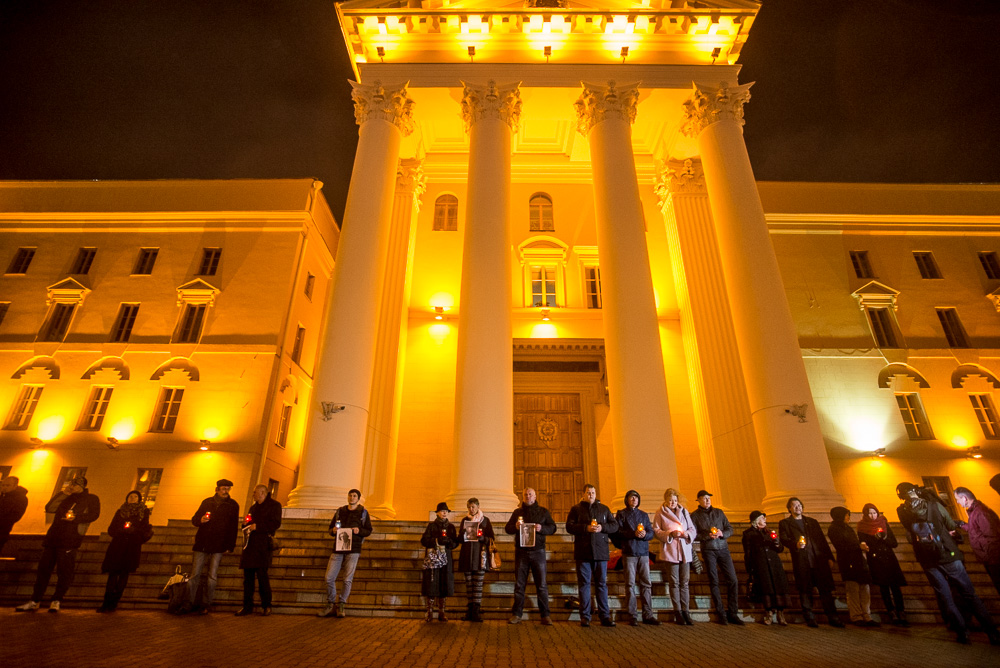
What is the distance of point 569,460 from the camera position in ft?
60.8

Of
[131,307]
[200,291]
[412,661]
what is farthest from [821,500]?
[131,307]

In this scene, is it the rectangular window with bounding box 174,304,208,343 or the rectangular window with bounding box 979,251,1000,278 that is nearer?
the rectangular window with bounding box 174,304,208,343

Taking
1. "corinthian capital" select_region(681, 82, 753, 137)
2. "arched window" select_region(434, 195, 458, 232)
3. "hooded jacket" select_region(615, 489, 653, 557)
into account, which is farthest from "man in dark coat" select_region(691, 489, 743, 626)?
"arched window" select_region(434, 195, 458, 232)

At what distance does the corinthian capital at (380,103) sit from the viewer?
1636 centimetres

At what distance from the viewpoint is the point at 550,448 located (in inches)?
737

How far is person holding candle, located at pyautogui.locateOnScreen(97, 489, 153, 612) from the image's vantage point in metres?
8.20

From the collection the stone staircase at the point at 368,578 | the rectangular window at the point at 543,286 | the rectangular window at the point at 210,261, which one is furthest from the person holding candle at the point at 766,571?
the rectangular window at the point at 210,261

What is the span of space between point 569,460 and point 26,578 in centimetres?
1415

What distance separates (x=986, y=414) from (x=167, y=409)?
3096 centimetres

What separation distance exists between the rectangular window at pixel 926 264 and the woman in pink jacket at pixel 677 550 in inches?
832

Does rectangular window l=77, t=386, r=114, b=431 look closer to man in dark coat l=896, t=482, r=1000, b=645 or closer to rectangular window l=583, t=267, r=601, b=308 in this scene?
rectangular window l=583, t=267, r=601, b=308

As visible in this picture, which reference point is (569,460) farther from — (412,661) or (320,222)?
(320,222)

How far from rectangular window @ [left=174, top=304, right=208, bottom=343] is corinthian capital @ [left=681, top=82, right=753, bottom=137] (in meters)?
20.2

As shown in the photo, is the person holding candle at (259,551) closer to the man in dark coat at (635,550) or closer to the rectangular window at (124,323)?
the man in dark coat at (635,550)
